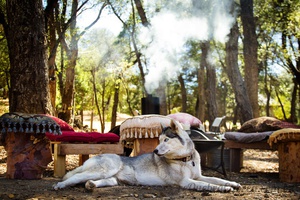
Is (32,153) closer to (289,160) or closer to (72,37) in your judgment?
(289,160)

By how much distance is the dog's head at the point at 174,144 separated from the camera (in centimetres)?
536

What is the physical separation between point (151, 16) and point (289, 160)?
1814 cm

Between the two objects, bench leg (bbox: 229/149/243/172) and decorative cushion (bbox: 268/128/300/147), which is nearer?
decorative cushion (bbox: 268/128/300/147)

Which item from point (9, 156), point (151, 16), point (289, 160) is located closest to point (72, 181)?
point (9, 156)

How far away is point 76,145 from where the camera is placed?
7082 millimetres

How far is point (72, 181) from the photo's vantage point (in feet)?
16.9

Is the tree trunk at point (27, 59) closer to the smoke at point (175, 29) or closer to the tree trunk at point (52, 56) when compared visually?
the tree trunk at point (52, 56)

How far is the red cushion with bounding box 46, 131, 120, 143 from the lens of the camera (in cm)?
704

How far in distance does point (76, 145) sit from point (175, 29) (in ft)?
46.1

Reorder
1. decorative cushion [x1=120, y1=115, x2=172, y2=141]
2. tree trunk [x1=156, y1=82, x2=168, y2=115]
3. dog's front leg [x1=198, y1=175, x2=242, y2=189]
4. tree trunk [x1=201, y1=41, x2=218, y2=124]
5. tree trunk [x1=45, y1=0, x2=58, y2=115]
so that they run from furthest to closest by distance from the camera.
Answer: tree trunk [x1=201, y1=41, x2=218, y2=124] < tree trunk [x1=156, y1=82, x2=168, y2=115] < tree trunk [x1=45, y1=0, x2=58, y2=115] < decorative cushion [x1=120, y1=115, x2=172, y2=141] < dog's front leg [x1=198, y1=175, x2=242, y2=189]

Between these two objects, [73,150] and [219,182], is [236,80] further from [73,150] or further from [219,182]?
[219,182]

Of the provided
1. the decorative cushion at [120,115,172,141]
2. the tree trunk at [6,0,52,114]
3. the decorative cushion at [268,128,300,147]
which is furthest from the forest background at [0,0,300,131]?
the decorative cushion at [268,128,300,147]

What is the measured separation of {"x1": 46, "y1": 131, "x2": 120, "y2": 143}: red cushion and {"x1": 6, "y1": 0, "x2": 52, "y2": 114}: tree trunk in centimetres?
143

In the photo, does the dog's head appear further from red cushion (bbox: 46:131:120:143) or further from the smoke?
the smoke
